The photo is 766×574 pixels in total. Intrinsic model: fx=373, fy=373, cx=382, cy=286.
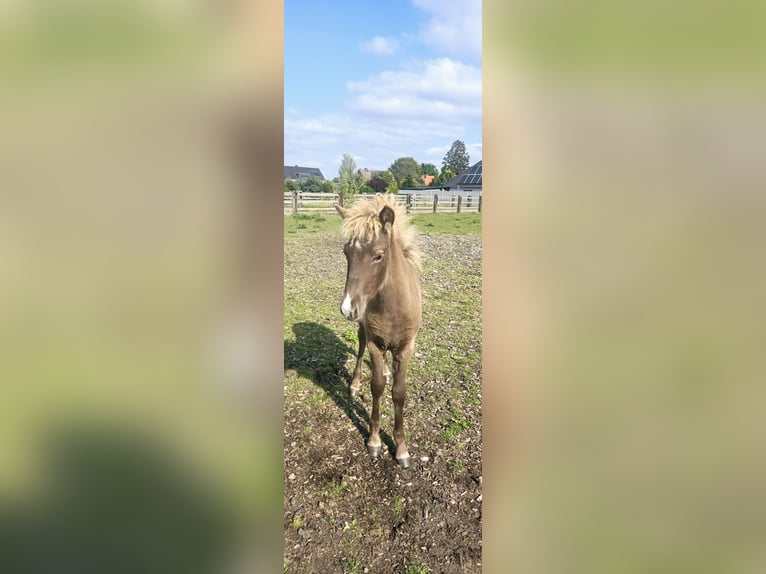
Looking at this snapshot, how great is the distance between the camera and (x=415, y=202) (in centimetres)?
210

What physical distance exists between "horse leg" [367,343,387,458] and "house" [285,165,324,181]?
72.5 inches

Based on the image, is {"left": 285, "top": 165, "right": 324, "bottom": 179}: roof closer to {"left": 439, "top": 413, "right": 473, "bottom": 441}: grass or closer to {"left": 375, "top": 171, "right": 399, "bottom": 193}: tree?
{"left": 375, "top": 171, "right": 399, "bottom": 193}: tree

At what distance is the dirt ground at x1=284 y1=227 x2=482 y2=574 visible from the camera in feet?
5.08

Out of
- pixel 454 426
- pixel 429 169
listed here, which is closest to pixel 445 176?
pixel 429 169

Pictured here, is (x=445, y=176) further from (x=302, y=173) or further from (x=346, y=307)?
(x=346, y=307)

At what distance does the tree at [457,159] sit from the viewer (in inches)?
41.6

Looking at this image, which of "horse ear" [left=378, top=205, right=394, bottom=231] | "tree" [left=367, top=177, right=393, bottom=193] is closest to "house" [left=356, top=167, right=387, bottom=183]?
"tree" [left=367, top=177, right=393, bottom=193]

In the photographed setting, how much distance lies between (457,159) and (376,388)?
2.28 metres

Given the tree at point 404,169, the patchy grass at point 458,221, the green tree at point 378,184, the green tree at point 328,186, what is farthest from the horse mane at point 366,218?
the tree at point 404,169
